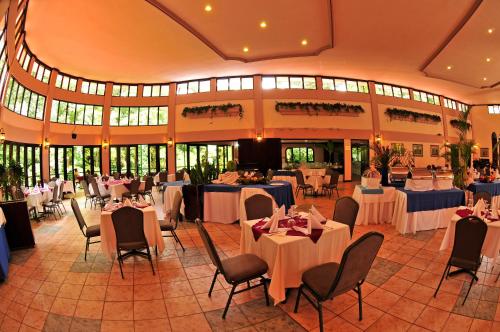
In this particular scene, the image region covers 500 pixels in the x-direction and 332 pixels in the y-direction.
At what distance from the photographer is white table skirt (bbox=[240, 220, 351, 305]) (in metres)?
2.48

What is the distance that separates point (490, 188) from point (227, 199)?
6503mm

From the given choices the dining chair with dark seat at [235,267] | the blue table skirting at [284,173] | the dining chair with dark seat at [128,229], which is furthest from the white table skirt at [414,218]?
the blue table skirting at [284,173]

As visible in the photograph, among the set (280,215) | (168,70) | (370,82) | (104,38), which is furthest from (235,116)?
(280,215)

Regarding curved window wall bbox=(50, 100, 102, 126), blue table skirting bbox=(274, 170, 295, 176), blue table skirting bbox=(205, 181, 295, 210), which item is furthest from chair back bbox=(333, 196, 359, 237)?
curved window wall bbox=(50, 100, 102, 126)

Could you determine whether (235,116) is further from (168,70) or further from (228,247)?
(228,247)

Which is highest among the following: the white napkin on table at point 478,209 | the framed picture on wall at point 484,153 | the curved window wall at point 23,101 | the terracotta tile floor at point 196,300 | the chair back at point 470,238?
the curved window wall at point 23,101

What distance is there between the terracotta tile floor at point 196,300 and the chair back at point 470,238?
0.46m

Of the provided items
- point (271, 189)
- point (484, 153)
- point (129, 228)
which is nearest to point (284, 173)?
point (271, 189)

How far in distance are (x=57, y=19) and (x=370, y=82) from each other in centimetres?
1397

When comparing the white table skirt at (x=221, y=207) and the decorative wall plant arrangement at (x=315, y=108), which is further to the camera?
the decorative wall plant arrangement at (x=315, y=108)

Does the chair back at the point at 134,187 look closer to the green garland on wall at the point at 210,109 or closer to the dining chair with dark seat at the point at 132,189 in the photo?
the dining chair with dark seat at the point at 132,189

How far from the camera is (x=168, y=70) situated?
11.9 m

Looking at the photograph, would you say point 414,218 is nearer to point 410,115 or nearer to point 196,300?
point 196,300

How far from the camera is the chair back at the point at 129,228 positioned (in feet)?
11.1
